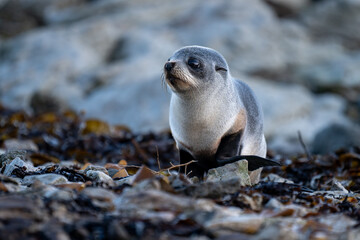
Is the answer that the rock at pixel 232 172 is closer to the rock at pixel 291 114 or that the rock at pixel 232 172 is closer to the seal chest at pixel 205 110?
the seal chest at pixel 205 110

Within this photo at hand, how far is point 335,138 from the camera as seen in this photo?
9.56 m

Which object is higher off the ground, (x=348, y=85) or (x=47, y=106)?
(x=47, y=106)

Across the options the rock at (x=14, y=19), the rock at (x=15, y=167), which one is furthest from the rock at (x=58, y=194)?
the rock at (x=14, y=19)

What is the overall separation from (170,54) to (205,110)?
12024 mm

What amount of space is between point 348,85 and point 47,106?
418 inches

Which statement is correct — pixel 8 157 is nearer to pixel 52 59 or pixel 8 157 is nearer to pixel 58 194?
pixel 58 194

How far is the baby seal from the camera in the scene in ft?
15.6

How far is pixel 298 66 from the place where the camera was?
1992 centimetres

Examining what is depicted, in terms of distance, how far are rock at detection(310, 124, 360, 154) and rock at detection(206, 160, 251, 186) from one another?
5.41 metres

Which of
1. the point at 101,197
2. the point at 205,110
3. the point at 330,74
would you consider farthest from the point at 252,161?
the point at 330,74

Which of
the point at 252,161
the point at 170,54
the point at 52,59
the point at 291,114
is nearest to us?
the point at 252,161

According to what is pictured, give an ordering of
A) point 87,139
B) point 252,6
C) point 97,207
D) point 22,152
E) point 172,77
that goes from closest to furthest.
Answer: point 97,207 → point 172,77 → point 22,152 → point 87,139 → point 252,6

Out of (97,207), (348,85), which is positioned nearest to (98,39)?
(348,85)

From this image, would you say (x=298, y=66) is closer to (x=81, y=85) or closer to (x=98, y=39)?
(x=98, y=39)
